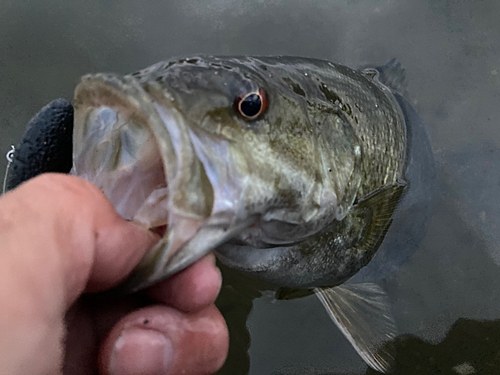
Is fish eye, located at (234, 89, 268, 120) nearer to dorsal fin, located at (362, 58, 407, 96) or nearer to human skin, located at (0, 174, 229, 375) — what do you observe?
human skin, located at (0, 174, 229, 375)

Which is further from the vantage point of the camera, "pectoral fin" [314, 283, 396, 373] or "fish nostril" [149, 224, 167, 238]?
"pectoral fin" [314, 283, 396, 373]

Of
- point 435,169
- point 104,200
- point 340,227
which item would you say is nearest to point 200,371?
point 104,200

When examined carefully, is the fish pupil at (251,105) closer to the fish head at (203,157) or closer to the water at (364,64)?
the fish head at (203,157)

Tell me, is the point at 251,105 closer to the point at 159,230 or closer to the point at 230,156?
the point at 230,156

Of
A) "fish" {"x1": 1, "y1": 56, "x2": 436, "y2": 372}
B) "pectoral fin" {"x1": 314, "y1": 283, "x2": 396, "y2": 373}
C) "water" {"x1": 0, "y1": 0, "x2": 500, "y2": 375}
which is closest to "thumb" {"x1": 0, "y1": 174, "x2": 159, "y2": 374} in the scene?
"fish" {"x1": 1, "y1": 56, "x2": 436, "y2": 372}

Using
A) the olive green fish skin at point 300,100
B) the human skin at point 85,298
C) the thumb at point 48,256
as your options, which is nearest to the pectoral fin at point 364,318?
the olive green fish skin at point 300,100

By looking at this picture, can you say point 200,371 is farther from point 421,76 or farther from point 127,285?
point 421,76
